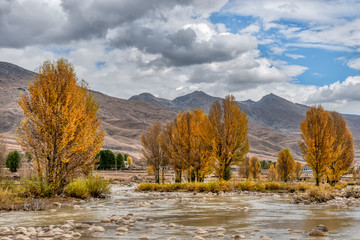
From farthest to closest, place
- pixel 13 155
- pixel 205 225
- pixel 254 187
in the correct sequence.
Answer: pixel 13 155, pixel 254 187, pixel 205 225

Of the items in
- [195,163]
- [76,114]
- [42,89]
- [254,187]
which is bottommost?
[254,187]

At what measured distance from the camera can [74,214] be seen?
1481 cm

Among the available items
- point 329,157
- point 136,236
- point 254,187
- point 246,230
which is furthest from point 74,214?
point 329,157

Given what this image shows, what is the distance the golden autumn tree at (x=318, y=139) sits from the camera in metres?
33.7

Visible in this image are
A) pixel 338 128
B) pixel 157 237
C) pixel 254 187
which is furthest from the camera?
pixel 338 128

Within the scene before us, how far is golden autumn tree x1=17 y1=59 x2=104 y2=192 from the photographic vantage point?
63.9 feet

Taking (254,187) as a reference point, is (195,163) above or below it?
above

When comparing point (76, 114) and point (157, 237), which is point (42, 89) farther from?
point (157, 237)

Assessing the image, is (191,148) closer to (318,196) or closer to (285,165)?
(318,196)

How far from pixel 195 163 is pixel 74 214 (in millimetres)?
23654

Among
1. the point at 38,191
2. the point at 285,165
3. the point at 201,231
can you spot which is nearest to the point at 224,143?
the point at 38,191

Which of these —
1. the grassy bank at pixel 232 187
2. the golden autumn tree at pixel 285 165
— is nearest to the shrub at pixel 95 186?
the grassy bank at pixel 232 187

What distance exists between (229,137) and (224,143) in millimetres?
795

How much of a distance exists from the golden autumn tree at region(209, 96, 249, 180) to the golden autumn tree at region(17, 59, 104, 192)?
54.0ft
